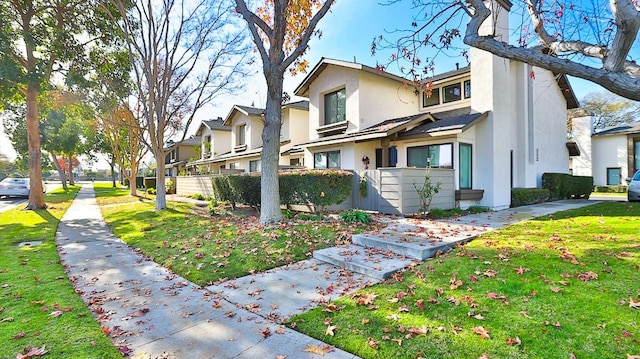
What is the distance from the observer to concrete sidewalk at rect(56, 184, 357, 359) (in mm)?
3203

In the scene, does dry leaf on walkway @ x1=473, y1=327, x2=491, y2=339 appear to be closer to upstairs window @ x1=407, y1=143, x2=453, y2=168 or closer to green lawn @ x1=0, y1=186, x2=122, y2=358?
green lawn @ x1=0, y1=186, x2=122, y2=358

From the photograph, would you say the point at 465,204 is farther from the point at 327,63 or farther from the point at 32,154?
the point at 32,154

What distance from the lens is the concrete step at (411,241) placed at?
6062 mm

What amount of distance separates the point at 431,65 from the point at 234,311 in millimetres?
6498

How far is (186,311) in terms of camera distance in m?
4.16

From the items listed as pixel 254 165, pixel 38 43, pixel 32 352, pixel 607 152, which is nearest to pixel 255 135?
pixel 254 165

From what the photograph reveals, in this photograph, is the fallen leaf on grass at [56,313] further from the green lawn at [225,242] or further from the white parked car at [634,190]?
the white parked car at [634,190]

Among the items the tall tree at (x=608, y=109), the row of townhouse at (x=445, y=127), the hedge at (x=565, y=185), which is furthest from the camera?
the tall tree at (x=608, y=109)

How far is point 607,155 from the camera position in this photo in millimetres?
26078

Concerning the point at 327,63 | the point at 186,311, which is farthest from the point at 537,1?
the point at 327,63

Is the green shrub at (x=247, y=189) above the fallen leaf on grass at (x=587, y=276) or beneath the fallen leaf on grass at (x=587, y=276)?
above

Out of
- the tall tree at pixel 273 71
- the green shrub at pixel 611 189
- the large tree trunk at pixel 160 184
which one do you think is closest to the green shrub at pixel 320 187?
the tall tree at pixel 273 71

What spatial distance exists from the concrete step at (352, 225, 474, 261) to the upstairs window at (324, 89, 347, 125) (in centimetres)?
1010

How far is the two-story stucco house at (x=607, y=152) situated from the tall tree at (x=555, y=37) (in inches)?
944
